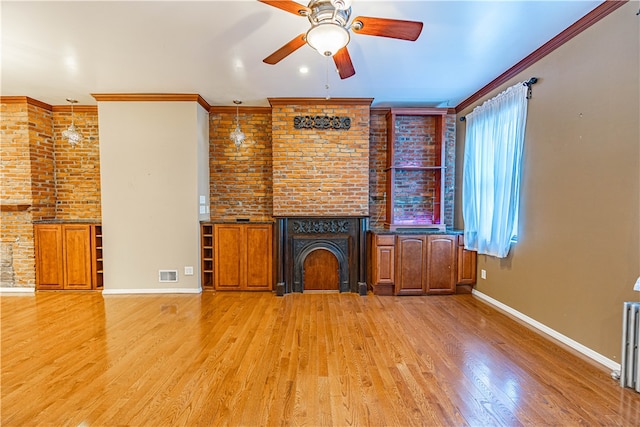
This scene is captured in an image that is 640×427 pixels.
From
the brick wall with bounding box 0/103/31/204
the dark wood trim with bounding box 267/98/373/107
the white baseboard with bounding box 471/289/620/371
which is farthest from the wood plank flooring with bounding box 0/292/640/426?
the dark wood trim with bounding box 267/98/373/107

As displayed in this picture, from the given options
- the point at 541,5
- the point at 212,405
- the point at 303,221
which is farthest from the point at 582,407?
the point at 303,221

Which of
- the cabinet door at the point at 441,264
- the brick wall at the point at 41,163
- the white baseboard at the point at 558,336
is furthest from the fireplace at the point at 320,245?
the brick wall at the point at 41,163

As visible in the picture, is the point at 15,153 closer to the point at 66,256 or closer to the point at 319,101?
the point at 66,256

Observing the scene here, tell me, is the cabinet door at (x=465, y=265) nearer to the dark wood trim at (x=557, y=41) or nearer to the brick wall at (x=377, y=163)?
the brick wall at (x=377, y=163)

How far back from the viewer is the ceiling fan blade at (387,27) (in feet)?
6.04

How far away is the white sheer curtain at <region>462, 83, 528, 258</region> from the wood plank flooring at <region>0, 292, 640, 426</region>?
0.95 meters

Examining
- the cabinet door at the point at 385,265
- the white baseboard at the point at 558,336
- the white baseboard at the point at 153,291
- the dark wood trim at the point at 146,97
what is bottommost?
the white baseboard at the point at 153,291

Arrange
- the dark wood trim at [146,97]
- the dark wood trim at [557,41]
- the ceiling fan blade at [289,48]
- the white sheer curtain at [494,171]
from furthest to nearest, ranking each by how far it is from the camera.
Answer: the dark wood trim at [146,97]
the white sheer curtain at [494,171]
the dark wood trim at [557,41]
the ceiling fan blade at [289,48]

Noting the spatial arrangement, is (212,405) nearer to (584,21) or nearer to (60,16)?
(60,16)

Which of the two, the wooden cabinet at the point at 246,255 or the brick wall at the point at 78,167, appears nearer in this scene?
the wooden cabinet at the point at 246,255

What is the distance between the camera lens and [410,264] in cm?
402

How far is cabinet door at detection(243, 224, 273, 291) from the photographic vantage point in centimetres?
419

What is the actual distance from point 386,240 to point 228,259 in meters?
2.35

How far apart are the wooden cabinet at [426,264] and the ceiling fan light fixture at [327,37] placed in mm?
2683
